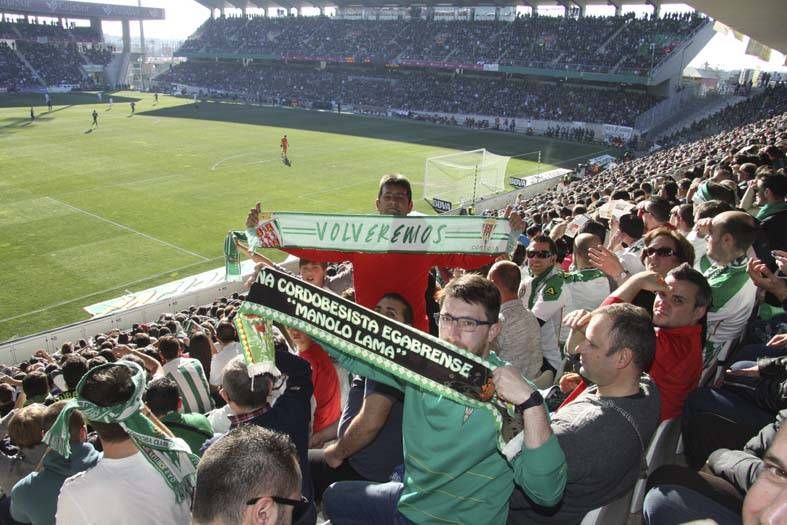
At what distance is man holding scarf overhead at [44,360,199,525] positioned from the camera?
2977mm

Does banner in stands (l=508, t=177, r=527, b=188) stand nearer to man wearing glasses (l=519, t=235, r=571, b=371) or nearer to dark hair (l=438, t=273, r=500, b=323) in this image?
man wearing glasses (l=519, t=235, r=571, b=371)

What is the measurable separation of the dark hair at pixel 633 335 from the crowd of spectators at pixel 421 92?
49.7 meters

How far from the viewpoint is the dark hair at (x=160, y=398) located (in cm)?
396

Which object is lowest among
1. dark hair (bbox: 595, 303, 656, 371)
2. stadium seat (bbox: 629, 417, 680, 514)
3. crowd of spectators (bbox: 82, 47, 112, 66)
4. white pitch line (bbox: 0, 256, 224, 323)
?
white pitch line (bbox: 0, 256, 224, 323)

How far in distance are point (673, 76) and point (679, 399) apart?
5659 cm

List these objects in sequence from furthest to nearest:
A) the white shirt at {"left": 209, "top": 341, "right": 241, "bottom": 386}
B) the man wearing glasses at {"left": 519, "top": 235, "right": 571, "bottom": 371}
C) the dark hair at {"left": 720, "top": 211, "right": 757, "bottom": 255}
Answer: the white shirt at {"left": 209, "top": 341, "right": 241, "bottom": 386}
the man wearing glasses at {"left": 519, "top": 235, "right": 571, "bottom": 371}
the dark hair at {"left": 720, "top": 211, "right": 757, "bottom": 255}

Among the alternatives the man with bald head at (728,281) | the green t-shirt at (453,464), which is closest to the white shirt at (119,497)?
the green t-shirt at (453,464)

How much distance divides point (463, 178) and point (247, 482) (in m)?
25.8

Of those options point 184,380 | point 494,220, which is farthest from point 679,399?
point 184,380

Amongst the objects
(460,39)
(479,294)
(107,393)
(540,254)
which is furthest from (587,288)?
(460,39)

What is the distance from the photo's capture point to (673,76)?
51.8 meters

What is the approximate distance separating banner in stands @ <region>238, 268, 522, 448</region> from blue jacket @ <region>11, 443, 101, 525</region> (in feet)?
5.40

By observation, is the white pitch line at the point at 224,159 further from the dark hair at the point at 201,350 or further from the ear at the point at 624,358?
the ear at the point at 624,358

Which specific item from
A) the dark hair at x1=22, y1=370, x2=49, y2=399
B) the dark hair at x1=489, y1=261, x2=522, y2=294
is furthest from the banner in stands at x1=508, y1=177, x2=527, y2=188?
the dark hair at x1=22, y1=370, x2=49, y2=399
